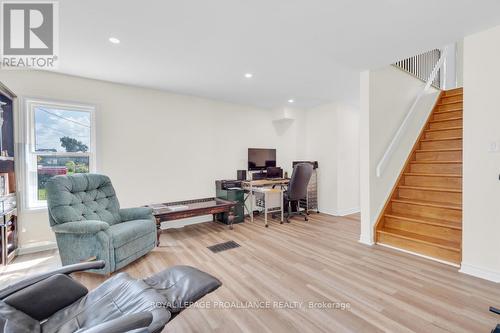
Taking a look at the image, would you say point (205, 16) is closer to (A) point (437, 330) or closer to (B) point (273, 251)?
(B) point (273, 251)

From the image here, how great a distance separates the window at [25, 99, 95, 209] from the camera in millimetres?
3133

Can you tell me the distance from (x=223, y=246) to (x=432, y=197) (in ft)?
10.0

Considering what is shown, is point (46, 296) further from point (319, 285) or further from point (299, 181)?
point (299, 181)

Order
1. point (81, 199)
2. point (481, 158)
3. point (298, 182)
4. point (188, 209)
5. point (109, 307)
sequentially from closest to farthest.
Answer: point (109, 307) → point (481, 158) → point (81, 199) → point (188, 209) → point (298, 182)

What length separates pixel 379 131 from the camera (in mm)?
3416

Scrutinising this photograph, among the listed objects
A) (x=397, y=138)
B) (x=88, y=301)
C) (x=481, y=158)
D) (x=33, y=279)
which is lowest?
(x=88, y=301)

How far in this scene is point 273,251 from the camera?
3082 mm

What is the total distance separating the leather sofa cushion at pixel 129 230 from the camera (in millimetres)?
2486

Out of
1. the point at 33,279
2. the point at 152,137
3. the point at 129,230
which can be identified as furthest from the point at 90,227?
the point at 152,137

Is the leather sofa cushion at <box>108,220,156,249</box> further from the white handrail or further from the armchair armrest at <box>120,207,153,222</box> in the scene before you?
the white handrail

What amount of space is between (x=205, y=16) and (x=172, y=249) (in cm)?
280

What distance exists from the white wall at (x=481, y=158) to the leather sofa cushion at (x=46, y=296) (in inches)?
138

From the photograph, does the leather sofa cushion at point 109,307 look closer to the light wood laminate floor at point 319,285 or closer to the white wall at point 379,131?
the light wood laminate floor at point 319,285

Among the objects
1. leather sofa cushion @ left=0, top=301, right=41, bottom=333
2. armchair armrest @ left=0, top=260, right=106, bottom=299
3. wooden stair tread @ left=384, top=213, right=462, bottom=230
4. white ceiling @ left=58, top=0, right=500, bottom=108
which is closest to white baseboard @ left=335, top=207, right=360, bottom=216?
wooden stair tread @ left=384, top=213, right=462, bottom=230
